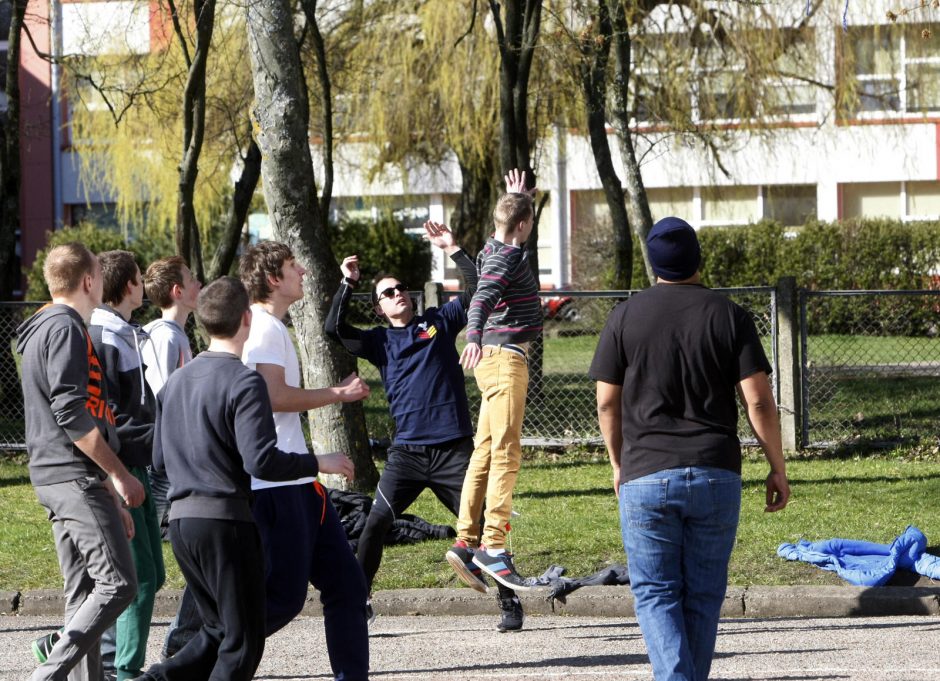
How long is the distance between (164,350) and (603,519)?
4.35 m

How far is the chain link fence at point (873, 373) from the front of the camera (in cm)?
1226

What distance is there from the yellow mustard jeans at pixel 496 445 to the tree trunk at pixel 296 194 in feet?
9.98

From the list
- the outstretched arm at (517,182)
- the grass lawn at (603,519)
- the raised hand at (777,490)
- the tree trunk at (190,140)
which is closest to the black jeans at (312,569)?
the raised hand at (777,490)

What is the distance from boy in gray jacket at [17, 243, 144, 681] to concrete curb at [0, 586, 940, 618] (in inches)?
97.3

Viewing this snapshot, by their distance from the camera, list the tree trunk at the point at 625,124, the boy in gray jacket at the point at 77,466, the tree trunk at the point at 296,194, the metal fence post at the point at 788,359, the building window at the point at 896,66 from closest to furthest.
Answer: the boy in gray jacket at the point at 77,466 → the tree trunk at the point at 296,194 → the metal fence post at the point at 788,359 → the tree trunk at the point at 625,124 → the building window at the point at 896,66

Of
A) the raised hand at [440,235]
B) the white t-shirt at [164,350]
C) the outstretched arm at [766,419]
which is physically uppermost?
the raised hand at [440,235]

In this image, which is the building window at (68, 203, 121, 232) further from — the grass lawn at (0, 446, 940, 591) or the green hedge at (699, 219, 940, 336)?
the grass lawn at (0, 446, 940, 591)

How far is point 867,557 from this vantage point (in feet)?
24.7

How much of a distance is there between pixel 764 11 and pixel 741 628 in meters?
13.4

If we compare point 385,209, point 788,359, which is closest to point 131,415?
point 788,359

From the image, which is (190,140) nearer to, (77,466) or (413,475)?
(413,475)

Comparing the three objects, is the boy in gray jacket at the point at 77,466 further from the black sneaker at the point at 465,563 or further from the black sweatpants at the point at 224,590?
the black sneaker at the point at 465,563

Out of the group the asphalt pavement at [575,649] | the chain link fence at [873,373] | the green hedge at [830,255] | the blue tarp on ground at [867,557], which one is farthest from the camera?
the green hedge at [830,255]

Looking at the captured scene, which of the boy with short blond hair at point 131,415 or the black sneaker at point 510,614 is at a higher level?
the boy with short blond hair at point 131,415
